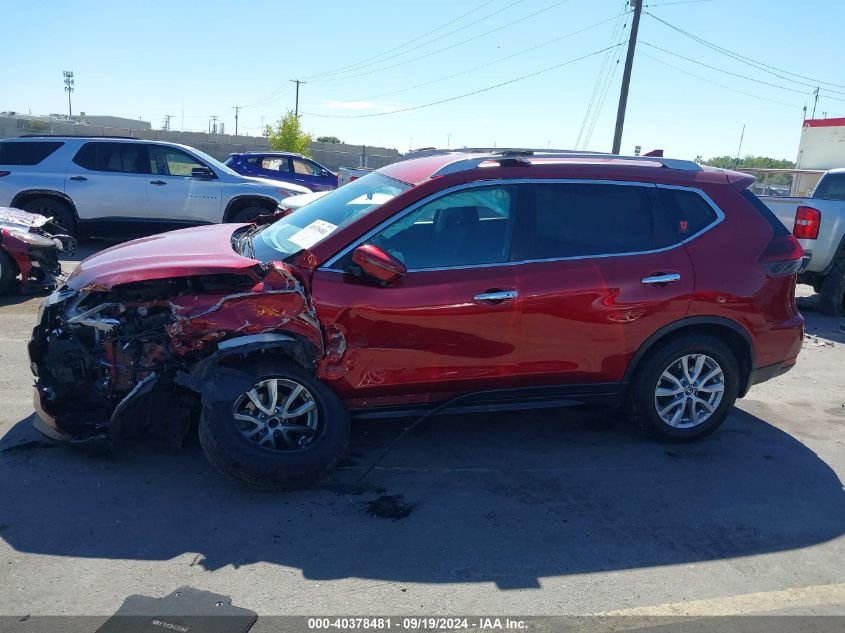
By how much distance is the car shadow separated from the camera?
3.63 metres

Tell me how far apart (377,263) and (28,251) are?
5874 millimetres

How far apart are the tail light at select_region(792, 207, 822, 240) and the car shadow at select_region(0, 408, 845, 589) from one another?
223 inches

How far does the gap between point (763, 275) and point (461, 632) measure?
11.0ft

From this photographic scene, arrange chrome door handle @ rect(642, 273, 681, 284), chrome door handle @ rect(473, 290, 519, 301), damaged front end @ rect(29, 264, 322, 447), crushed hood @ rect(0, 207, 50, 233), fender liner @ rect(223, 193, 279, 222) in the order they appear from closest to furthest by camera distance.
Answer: damaged front end @ rect(29, 264, 322, 447)
chrome door handle @ rect(473, 290, 519, 301)
chrome door handle @ rect(642, 273, 681, 284)
crushed hood @ rect(0, 207, 50, 233)
fender liner @ rect(223, 193, 279, 222)

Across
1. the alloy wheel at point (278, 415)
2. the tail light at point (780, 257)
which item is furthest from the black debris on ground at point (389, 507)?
the tail light at point (780, 257)

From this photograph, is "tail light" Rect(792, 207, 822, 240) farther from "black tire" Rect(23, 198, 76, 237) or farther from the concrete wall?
the concrete wall

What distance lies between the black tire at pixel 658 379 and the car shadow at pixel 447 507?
138 millimetres

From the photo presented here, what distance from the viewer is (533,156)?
5.11 m

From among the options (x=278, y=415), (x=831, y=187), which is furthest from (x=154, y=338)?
(x=831, y=187)

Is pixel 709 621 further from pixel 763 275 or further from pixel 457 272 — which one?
pixel 763 275

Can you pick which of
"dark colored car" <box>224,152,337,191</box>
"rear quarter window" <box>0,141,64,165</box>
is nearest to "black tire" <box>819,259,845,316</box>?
"rear quarter window" <box>0,141,64,165</box>

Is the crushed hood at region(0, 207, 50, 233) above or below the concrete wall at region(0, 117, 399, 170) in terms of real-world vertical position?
below

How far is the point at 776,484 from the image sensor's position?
4.66 m

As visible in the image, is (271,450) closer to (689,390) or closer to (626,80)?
(689,390)
